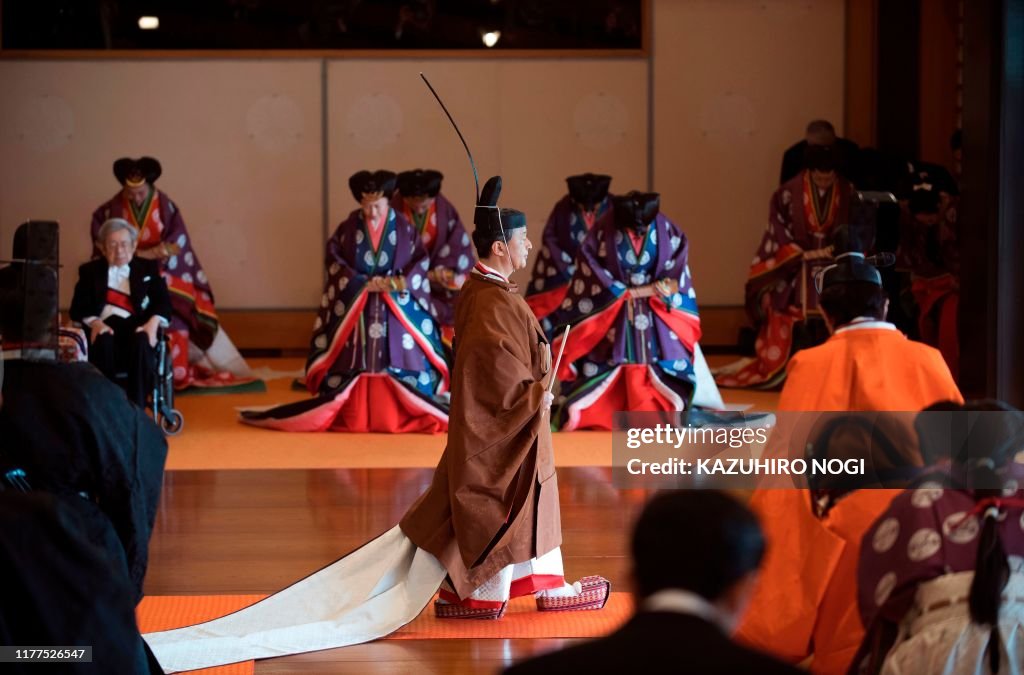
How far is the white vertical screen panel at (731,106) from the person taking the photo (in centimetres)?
1062

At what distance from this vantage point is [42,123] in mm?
10711

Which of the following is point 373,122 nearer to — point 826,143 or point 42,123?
point 42,123

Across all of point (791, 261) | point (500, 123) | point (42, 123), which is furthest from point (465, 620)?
point (42, 123)

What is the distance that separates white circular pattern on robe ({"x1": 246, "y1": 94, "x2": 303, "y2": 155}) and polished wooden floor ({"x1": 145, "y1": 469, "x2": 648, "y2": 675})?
514 centimetres

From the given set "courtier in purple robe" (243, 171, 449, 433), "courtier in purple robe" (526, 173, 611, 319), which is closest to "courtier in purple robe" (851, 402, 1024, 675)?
"courtier in purple robe" (243, 171, 449, 433)

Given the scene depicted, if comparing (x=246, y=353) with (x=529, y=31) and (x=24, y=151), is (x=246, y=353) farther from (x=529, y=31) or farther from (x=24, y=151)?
(x=529, y=31)

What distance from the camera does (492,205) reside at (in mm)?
3924

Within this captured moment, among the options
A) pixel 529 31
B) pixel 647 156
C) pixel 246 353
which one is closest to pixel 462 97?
pixel 529 31

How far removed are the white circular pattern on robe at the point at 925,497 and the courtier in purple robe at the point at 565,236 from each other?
601cm

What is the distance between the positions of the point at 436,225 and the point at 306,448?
7.82 ft

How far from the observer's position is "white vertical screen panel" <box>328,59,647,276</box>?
10695 millimetres

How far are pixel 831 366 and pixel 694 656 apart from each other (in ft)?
6.16

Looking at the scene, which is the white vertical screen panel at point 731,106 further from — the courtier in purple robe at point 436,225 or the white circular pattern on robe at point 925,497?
the white circular pattern on robe at point 925,497

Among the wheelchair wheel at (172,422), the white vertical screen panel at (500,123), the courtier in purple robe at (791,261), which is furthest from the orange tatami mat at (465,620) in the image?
the white vertical screen panel at (500,123)
